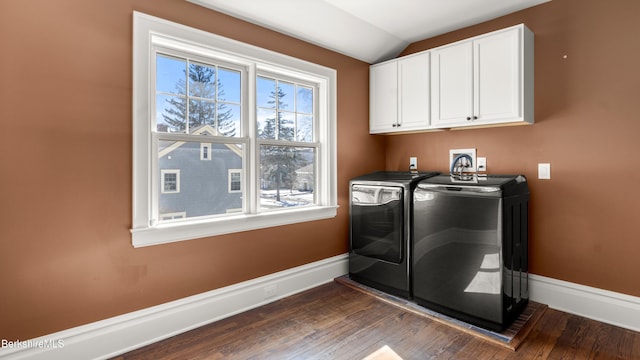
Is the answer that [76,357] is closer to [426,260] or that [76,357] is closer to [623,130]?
[426,260]

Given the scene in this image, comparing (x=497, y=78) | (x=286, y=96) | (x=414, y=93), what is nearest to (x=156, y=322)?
(x=286, y=96)

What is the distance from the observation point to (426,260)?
262 centimetres

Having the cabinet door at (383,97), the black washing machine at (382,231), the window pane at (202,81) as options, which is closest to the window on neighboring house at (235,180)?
the window pane at (202,81)

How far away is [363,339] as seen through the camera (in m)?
2.21

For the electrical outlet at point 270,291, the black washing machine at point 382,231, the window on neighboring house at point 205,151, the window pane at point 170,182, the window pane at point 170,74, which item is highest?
the window pane at point 170,74

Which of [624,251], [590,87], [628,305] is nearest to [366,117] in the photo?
[590,87]

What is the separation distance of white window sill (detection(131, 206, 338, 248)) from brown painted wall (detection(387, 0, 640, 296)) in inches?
76.6

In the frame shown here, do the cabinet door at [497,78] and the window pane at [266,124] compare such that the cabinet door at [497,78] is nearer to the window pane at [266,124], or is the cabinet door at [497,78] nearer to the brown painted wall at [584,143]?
→ the brown painted wall at [584,143]

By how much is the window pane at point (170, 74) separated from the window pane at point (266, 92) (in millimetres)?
634

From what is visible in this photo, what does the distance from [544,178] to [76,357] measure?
11.9ft

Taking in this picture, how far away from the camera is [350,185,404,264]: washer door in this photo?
285 cm

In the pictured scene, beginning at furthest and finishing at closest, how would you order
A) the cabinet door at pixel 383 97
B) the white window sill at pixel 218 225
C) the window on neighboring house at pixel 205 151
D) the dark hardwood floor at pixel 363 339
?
the cabinet door at pixel 383 97 < the window on neighboring house at pixel 205 151 < the white window sill at pixel 218 225 < the dark hardwood floor at pixel 363 339

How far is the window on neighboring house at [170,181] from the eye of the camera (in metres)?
2.28

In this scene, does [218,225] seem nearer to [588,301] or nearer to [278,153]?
[278,153]
